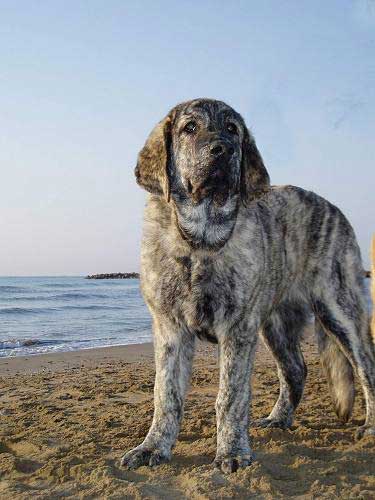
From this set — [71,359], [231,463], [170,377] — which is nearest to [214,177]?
[170,377]

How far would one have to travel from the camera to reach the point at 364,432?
426cm

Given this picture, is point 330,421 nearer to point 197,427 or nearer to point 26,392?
point 197,427

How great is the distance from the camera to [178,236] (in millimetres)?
3801

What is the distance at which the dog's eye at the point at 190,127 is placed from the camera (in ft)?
12.8

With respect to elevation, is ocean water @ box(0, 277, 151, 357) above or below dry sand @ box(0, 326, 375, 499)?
below

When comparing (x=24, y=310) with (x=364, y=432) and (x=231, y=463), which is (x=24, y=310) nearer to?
(x=364, y=432)

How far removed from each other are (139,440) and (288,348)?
5.02 ft

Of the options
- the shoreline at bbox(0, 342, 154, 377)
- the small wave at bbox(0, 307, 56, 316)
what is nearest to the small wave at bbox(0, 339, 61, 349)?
the shoreline at bbox(0, 342, 154, 377)

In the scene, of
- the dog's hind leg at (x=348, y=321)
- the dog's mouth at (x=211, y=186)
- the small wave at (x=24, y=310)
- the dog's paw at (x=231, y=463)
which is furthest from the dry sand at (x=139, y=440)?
the small wave at (x=24, y=310)

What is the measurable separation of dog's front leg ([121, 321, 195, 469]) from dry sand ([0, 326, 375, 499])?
0.66 ft

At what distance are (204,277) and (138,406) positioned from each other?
2.24 meters

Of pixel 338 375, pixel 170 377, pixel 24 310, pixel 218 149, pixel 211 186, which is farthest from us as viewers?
pixel 24 310

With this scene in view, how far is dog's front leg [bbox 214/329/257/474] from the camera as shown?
3592 mm

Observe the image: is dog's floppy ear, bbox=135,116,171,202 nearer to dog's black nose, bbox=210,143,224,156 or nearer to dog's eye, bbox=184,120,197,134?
dog's eye, bbox=184,120,197,134
